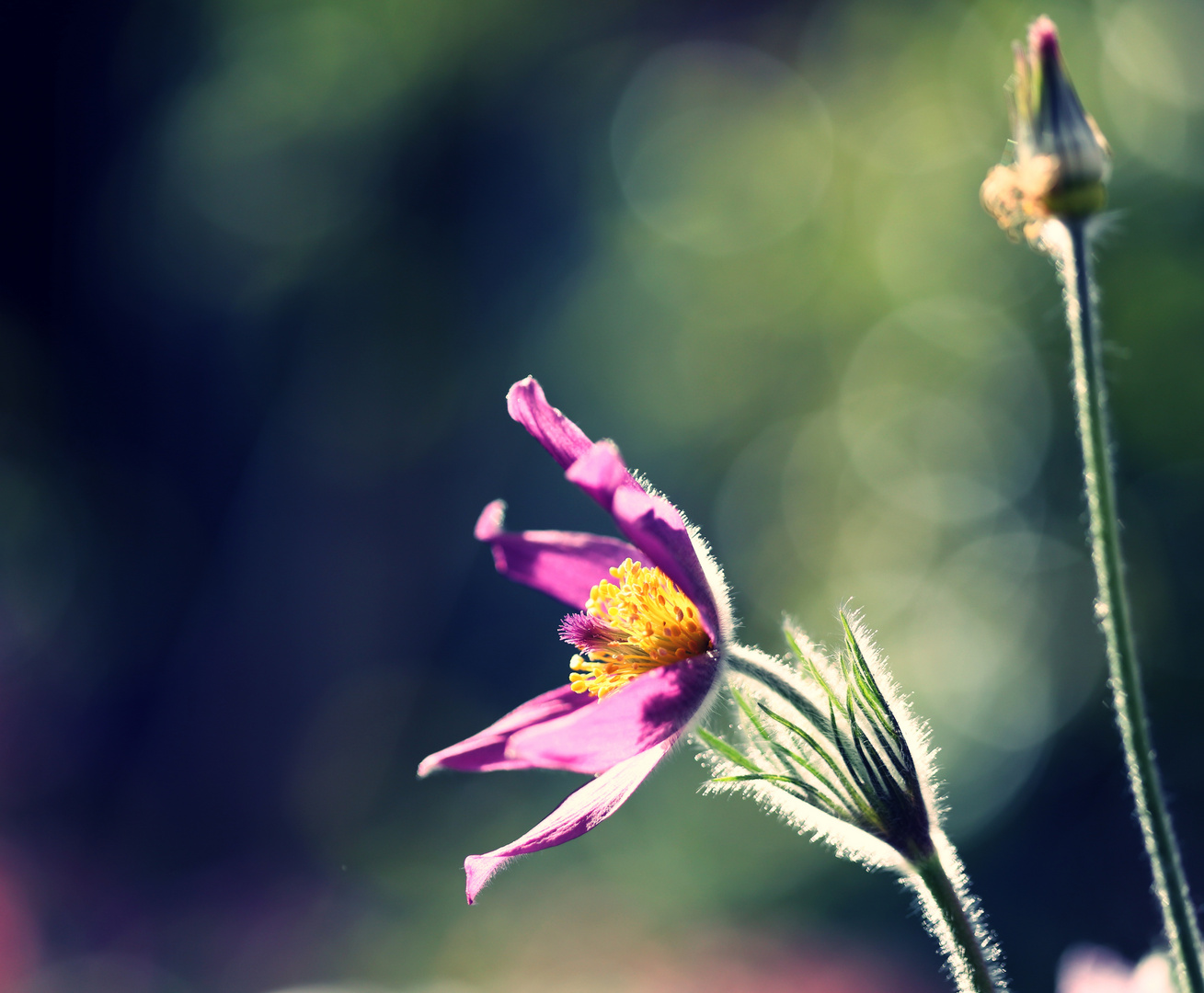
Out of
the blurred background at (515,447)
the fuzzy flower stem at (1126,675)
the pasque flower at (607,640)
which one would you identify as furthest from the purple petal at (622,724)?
the blurred background at (515,447)

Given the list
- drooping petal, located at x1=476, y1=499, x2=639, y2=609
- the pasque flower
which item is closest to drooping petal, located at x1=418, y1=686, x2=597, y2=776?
the pasque flower

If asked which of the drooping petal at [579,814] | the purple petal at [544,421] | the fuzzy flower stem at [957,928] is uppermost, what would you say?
the purple petal at [544,421]

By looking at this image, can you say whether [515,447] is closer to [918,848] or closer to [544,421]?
[544,421]

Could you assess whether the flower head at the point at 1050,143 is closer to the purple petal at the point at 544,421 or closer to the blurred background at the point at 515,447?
the purple petal at the point at 544,421

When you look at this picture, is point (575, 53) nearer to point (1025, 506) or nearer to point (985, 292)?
point (985, 292)

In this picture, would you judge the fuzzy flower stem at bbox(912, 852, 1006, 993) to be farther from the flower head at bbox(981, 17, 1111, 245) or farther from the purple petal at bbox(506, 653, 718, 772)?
the flower head at bbox(981, 17, 1111, 245)

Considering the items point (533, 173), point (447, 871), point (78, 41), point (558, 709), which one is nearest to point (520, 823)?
point (447, 871)

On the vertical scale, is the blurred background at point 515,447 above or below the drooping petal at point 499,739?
above
